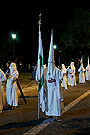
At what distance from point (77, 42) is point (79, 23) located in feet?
8.77

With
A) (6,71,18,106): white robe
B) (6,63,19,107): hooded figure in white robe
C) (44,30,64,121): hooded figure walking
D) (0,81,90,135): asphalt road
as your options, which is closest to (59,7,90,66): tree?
(6,63,19,107): hooded figure in white robe

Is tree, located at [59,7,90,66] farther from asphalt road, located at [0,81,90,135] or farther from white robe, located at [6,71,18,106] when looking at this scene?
asphalt road, located at [0,81,90,135]

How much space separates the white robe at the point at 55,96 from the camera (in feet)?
22.1

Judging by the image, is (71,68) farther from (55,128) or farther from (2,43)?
(2,43)

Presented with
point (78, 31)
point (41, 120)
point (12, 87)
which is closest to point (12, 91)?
point (12, 87)

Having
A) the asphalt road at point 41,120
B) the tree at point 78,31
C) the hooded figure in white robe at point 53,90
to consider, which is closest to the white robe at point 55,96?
the hooded figure in white robe at point 53,90

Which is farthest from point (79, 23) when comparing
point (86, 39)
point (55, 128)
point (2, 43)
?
point (55, 128)

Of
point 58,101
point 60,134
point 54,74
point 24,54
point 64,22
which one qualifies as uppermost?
point 64,22

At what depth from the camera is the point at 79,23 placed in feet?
89.8

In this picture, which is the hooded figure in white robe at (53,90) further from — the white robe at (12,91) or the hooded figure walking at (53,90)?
the white robe at (12,91)

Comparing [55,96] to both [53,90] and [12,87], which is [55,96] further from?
[12,87]

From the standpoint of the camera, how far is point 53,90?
6836mm

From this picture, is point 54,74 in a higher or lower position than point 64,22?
lower

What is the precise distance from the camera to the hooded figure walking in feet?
22.1
